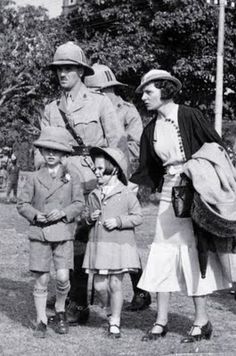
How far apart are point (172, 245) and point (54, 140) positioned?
1.22 meters

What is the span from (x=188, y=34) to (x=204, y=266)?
2360 centimetres

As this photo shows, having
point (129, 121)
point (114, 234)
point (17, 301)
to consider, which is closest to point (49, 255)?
point (114, 234)

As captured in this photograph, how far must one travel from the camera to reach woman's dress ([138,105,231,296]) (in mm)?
6004

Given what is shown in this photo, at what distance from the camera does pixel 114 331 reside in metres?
6.12

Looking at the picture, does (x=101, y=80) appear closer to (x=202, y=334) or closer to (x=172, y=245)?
(x=172, y=245)

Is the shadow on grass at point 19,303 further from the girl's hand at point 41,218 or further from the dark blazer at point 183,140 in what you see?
the dark blazer at point 183,140

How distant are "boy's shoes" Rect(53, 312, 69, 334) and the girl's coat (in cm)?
46

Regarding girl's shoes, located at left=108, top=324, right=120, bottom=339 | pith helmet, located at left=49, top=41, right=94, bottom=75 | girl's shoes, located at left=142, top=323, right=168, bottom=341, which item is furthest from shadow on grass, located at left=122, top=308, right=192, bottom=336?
pith helmet, located at left=49, top=41, right=94, bottom=75

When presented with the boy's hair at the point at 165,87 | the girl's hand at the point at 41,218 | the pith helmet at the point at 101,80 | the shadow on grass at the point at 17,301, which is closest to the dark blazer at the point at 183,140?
the boy's hair at the point at 165,87

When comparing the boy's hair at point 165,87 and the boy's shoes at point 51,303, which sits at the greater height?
the boy's hair at point 165,87

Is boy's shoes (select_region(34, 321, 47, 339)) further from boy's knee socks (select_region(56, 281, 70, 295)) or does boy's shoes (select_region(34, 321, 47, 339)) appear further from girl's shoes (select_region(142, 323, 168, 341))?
girl's shoes (select_region(142, 323, 168, 341))

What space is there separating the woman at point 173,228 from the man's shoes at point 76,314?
84cm

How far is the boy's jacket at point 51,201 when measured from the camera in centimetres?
614

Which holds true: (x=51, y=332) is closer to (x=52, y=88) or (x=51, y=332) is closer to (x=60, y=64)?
(x=60, y=64)
